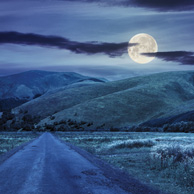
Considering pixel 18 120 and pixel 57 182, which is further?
pixel 18 120

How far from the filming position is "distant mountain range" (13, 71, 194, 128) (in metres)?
123

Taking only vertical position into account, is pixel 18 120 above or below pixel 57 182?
below

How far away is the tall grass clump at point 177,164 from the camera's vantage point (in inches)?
434

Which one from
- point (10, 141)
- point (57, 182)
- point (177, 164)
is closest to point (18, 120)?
point (10, 141)

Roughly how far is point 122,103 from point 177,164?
126 meters

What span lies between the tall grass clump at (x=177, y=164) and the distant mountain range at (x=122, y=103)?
3965 inches

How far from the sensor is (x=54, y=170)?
12148mm

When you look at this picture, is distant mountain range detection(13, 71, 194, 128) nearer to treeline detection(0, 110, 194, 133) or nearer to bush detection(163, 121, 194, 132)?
treeline detection(0, 110, 194, 133)

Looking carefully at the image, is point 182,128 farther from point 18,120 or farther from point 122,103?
point 18,120

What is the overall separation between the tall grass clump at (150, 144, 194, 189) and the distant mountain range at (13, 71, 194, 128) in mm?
100702

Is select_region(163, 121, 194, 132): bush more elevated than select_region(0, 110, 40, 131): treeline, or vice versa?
select_region(163, 121, 194, 132): bush

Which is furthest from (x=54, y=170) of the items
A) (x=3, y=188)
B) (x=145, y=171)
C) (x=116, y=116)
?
(x=116, y=116)

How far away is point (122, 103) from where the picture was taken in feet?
460

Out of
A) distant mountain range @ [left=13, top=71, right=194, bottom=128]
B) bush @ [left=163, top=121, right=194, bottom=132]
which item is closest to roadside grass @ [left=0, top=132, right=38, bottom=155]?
bush @ [left=163, top=121, right=194, bottom=132]
